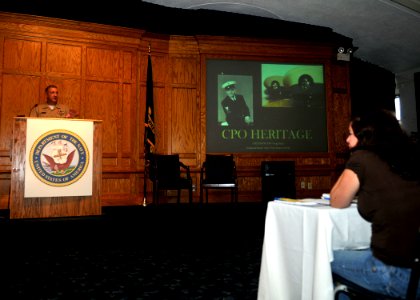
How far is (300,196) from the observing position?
22.9ft

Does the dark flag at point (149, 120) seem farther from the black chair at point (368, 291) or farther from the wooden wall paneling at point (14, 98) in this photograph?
the black chair at point (368, 291)

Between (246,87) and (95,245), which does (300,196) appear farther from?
(95,245)

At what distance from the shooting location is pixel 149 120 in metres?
6.05

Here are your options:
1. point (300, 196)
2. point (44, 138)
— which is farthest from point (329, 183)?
point (44, 138)

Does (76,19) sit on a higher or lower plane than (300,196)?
higher

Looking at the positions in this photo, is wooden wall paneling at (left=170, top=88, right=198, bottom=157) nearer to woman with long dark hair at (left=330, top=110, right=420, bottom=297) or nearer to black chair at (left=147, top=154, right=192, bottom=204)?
black chair at (left=147, top=154, right=192, bottom=204)

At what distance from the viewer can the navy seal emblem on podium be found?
12.8ft

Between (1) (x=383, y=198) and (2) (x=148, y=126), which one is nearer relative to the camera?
(1) (x=383, y=198)

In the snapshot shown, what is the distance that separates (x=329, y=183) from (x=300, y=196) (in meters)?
0.67

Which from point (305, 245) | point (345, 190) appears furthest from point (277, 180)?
point (345, 190)

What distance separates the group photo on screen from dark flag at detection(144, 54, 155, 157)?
1.09 m

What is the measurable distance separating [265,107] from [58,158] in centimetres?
410

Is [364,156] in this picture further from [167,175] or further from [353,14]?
[353,14]

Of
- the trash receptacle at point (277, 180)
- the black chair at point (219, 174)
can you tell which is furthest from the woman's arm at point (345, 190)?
the trash receptacle at point (277, 180)
